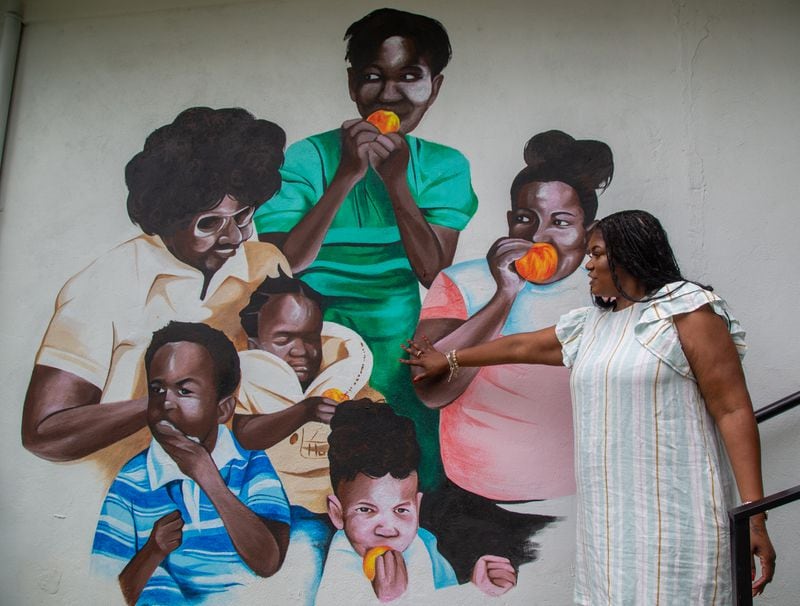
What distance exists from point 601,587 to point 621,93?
1.84 m

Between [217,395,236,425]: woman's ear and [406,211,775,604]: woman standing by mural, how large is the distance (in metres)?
1.38

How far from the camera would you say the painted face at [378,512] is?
2842 mm

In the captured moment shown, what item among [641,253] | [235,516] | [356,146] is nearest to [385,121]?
[356,146]

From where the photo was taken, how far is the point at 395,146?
124 inches

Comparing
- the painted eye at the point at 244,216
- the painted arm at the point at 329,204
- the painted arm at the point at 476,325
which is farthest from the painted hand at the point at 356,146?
the painted arm at the point at 476,325

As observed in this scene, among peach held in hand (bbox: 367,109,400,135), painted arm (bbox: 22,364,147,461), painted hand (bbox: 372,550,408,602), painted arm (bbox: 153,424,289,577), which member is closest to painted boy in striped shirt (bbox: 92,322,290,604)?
painted arm (bbox: 153,424,289,577)

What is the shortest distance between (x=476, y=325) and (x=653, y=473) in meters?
0.97

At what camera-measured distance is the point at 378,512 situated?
286cm

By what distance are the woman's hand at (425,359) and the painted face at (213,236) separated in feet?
2.73

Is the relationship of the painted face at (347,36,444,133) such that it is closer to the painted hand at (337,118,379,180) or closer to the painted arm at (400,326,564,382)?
the painted hand at (337,118,379,180)

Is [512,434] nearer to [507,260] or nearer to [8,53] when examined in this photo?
[507,260]

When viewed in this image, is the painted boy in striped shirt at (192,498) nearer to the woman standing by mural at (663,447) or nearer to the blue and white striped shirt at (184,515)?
the blue and white striped shirt at (184,515)

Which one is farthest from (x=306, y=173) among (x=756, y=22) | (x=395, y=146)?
(x=756, y=22)

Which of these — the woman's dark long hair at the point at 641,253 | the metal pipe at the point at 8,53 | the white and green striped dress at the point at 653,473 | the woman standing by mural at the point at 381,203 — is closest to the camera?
the white and green striped dress at the point at 653,473
